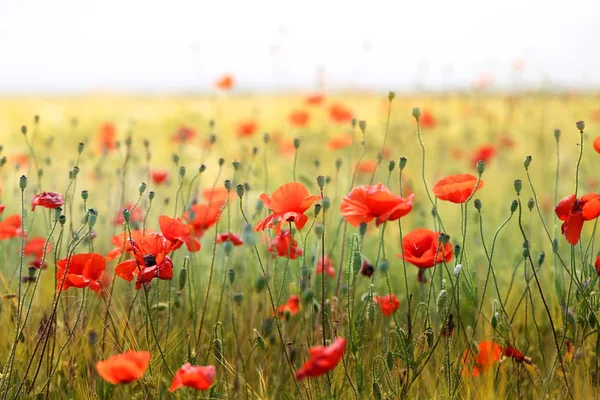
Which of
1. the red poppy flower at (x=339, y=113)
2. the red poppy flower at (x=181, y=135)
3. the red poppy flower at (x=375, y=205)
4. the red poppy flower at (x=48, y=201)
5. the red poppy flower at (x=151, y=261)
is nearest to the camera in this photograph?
the red poppy flower at (x=375, y=205)

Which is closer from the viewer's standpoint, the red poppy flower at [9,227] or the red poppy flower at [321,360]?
the red poppy flower at [321,360]

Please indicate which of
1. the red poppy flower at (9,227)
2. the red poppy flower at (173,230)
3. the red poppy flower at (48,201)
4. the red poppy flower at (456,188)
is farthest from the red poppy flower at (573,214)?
the red poppy flower at (9,227)

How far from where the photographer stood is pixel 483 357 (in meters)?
1.65

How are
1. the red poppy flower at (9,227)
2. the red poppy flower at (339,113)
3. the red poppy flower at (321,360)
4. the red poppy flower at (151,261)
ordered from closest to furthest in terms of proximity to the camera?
1. the red poppy flower at (321,360)
2. the red poppy flower at (151,261)
3. the red poppy flower at (9,227)
4. the red poppy flower at (339,113)

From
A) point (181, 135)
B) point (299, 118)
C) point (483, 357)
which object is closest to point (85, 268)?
point (483, 357)

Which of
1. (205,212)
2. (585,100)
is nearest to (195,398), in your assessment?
(205,212)

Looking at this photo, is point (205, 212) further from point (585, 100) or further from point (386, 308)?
point (585, 100)

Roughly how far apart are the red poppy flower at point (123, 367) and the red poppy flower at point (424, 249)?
1.89ft

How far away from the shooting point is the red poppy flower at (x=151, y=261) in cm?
136

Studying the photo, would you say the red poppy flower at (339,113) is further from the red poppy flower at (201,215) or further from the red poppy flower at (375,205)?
the red poppy flower at (375,205)

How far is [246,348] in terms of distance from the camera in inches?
70.4

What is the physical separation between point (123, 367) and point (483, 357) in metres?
0.90

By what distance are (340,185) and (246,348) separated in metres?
2.40

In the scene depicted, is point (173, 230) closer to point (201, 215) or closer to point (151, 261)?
point (151, 261)
